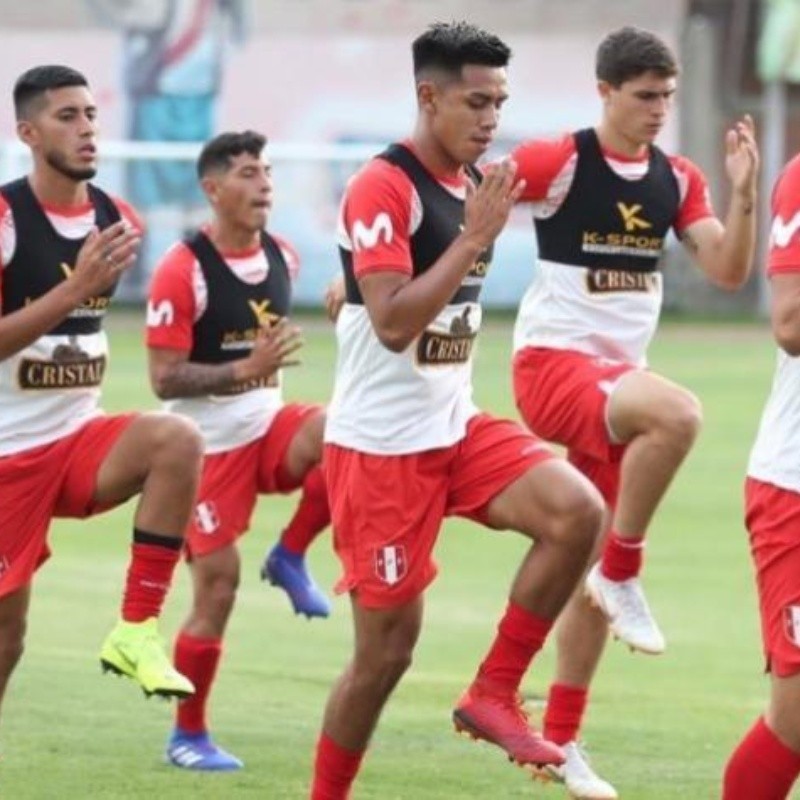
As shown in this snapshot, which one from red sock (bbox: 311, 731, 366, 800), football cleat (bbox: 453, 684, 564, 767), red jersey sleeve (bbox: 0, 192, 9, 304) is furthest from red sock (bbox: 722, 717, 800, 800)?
red jersey sleeve (bbox: 0, 192, 9, 304)

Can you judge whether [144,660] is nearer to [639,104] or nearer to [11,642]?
[11,642]

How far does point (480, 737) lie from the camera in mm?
8477

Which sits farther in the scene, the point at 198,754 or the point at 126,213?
the point at 198,754

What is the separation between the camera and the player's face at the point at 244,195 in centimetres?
1110

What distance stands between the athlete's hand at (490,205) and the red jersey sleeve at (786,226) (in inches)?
39.5

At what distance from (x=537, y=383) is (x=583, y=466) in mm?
368

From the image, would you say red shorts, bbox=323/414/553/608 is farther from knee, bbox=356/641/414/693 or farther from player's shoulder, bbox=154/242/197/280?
player's shoulder, bbox=154/242/197/280

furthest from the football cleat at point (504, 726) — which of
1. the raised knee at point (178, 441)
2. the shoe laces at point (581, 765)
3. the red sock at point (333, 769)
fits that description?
the raised knee at point (178, 441)

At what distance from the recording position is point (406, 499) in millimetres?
8469

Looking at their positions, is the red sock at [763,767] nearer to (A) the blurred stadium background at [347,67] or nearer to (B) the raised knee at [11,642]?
(B) the raised knee at [11,642]

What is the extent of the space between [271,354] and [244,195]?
1.07 metres

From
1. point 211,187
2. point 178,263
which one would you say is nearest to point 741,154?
point 178,263

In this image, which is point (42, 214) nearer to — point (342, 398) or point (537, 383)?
point (342, 398)

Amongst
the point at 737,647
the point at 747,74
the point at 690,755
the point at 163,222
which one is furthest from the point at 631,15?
the point at 690,755
